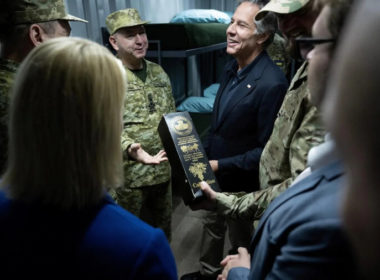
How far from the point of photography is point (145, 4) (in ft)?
8.58

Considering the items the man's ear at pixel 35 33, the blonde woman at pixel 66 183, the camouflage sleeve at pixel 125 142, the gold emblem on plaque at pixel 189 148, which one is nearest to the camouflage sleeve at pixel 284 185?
the gold emblem on plaque at pixel 189 148

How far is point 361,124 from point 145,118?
1368 mm

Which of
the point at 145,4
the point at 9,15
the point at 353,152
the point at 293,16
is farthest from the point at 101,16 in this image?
the point at 353,152

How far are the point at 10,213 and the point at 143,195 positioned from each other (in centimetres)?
118

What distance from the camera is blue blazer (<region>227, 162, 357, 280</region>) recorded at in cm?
37

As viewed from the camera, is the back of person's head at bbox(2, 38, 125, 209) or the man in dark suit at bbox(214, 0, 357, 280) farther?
the back of person's head at bbox(2, 38, 125, 209)

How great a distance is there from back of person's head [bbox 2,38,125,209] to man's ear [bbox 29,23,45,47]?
1.89 ft

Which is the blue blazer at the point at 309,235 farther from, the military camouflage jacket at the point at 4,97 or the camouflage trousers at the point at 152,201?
the camouflage trousers at the point at 152,201

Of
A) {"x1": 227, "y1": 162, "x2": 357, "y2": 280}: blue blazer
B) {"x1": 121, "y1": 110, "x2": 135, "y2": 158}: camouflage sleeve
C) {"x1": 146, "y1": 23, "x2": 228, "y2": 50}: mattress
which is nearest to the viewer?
{"x1": 227, "y1": 162, "x2": 357, "y2": 280}: blue blazer

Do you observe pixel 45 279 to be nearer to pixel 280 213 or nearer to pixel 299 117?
pixel 280 213

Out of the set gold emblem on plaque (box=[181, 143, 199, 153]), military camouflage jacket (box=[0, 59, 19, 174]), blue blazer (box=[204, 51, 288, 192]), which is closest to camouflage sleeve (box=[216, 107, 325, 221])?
gold emblem on plaque (box=[181, 143, 199, 153])

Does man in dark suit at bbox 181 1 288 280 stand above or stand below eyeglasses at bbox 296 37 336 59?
below

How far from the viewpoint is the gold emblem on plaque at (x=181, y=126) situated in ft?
3.87

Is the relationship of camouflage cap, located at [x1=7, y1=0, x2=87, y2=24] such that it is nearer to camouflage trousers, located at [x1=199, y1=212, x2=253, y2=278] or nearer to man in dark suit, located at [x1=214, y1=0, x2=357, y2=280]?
man in dark suit, located at [x1=214, y1=0, x2=357, y2=280]
